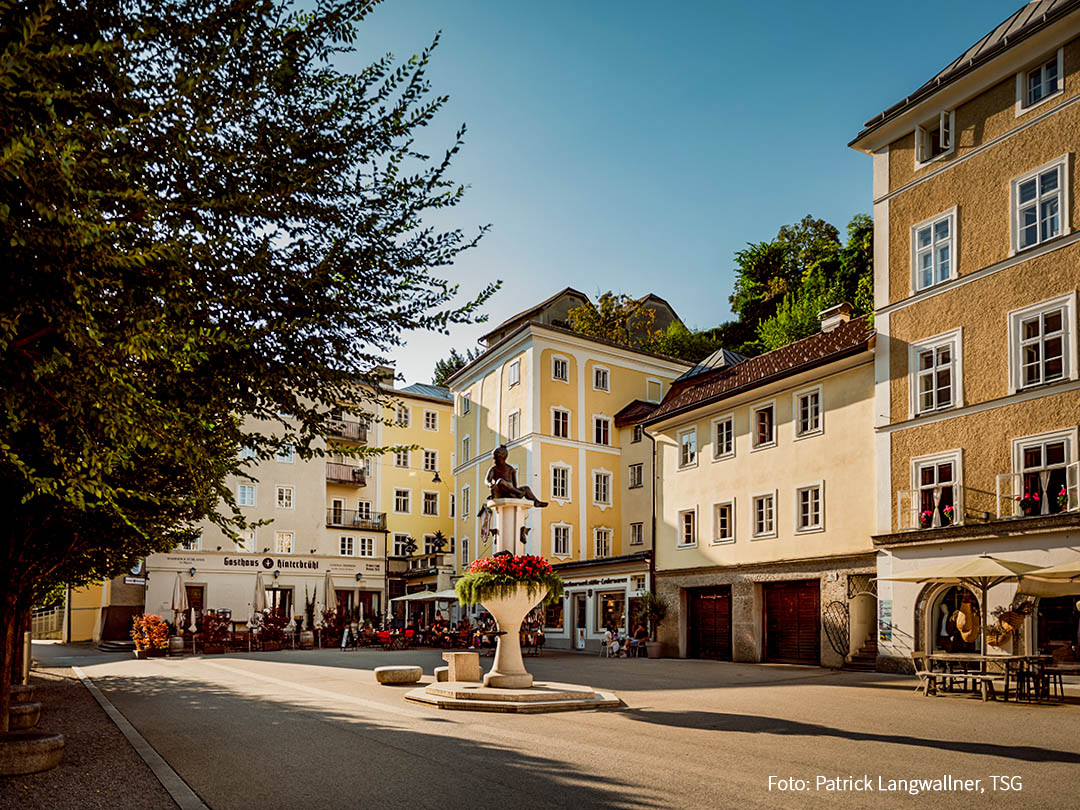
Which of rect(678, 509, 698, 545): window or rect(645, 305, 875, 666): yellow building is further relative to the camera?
rect(678, 509, 698, 545): window

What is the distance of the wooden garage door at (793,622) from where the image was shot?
28547mm

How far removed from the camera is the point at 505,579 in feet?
56.5

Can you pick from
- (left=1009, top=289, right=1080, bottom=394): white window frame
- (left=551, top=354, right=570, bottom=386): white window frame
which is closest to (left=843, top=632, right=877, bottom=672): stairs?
(left=1009, top=289, right=1080, bottom=394): white window frame

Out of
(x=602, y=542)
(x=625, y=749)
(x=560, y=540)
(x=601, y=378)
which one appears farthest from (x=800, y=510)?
(x=601, y=378)

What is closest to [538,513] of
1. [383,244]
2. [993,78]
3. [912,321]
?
[912,321]

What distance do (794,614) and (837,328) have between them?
A: 9.38 m

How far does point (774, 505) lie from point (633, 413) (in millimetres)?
18252

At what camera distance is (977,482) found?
75.4 feet

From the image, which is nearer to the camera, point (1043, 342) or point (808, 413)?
point (1043, 342)

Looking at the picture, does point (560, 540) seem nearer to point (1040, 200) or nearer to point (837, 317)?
point (837, 317)

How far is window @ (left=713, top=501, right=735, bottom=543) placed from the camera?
32.5 m

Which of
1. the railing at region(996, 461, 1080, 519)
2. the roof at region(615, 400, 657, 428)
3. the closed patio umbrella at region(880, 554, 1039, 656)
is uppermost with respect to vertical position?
the roof at region(615, 400, 657, 428)

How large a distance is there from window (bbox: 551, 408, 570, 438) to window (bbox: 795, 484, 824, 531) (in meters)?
18.5

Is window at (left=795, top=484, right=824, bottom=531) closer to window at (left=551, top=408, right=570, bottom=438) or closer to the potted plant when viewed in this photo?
the potted plant
